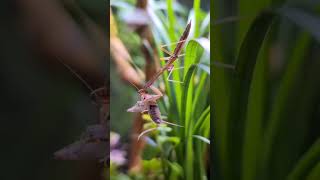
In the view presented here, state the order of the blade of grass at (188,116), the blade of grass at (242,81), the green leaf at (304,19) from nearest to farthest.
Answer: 1. the green leaf at (304,19)
2. the blade of grass at (242,81)
3. the blade of grass at (188,116)

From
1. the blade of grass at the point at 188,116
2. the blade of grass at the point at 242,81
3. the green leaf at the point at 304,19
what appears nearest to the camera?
the green leaf at the point at 304,19

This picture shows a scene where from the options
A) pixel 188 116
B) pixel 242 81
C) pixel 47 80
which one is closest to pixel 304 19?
pixel 242 81

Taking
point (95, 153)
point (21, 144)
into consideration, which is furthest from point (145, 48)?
point (21, 144)

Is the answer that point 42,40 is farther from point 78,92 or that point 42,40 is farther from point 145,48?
point 145,48

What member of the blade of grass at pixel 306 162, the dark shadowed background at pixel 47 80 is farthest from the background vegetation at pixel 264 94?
the dark shadowed background at pixel 47 80

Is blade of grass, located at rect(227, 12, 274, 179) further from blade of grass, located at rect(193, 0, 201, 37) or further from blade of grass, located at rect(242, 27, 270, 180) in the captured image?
blade of grass, located at rect(193, 0, 201, 37)

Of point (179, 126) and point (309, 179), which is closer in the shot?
point (309, 179)

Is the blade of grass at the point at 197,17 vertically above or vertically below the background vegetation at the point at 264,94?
above

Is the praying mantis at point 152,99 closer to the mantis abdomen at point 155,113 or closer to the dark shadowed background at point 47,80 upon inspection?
the mantis abdomen at point 155,113
